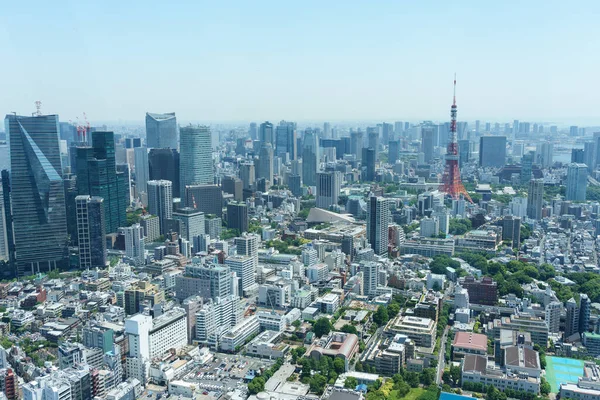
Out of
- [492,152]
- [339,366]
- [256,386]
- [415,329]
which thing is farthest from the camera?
[492,152]

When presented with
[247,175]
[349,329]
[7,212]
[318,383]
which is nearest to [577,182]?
[247,175]

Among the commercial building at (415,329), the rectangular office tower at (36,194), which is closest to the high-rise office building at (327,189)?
the rectangular office tower at (36,194)

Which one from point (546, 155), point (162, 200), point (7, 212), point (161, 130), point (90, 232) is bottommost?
point (90, 232)

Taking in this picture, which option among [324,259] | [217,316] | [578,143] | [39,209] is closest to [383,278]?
[324,259]

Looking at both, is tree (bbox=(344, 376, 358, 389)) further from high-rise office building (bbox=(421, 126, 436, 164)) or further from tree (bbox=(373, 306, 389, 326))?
high-rise office building (bbox=(421, 126, 436, 164))

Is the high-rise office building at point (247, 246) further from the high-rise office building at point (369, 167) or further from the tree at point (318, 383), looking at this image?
the high-rise office building at point (369, 167)

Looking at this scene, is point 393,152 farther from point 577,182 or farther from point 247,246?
point 247,246

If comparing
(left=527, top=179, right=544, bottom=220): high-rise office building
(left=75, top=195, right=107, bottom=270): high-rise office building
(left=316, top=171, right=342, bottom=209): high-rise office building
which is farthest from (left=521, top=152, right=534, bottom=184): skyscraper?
(left=75, top=195, right=107, bottom=270): high-rise office building
